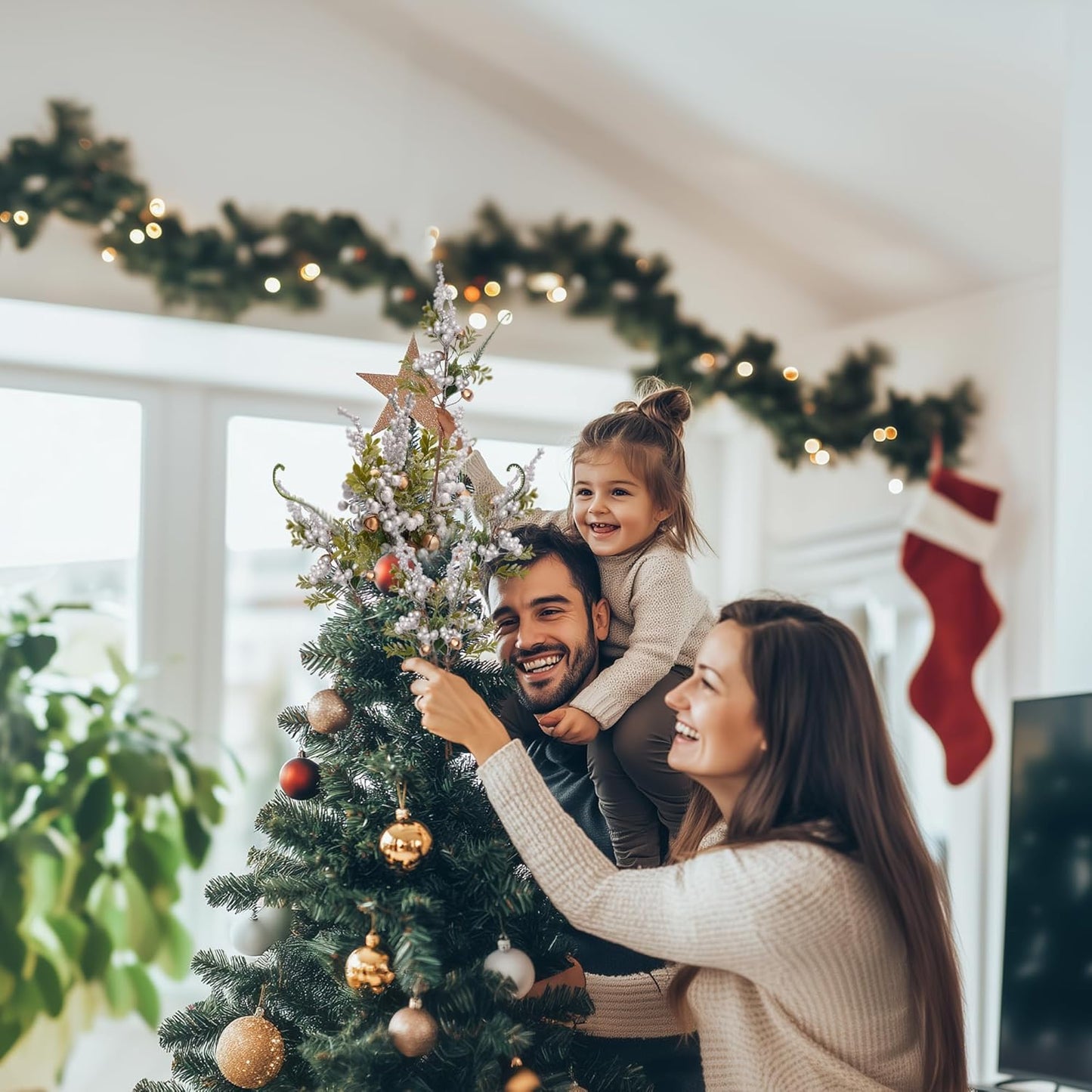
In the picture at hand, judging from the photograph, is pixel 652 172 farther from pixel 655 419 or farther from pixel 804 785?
pixel 804 785

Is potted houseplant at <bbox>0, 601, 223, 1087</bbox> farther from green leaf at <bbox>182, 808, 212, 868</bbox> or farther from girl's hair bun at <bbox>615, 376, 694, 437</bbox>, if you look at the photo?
girl's hair bun at <bbox>615, 376, 694, 437</bbox>

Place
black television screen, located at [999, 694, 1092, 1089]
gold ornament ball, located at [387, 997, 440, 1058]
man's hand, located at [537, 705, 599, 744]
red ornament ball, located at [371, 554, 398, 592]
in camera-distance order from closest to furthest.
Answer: gold ornament ball, located at [387, 997, 440, 1058] → red ornament ball, located at [371, 554, 398, 592] → man's hand, located at [537, 705, 599, 744] → black television screen, located at [999, 694, 1092, 1089]

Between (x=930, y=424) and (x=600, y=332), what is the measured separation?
0.87m

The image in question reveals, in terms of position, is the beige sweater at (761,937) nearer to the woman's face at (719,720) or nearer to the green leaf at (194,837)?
the woman's face at (719,720)

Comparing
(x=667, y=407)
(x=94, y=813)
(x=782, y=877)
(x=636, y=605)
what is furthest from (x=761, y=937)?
(x=94, y=813)

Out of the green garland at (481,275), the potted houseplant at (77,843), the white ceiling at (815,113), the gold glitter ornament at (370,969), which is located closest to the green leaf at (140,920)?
the potted houseplant at (77,843)

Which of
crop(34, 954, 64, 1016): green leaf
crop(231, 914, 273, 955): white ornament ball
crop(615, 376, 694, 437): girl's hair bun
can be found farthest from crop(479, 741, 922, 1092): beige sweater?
crop(34, 954, 64, 1016): green leaf

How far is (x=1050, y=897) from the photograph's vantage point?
6.89 ft

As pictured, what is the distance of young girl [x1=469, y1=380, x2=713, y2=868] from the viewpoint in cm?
152

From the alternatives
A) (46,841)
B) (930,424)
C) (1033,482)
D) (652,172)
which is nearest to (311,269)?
(652,172)

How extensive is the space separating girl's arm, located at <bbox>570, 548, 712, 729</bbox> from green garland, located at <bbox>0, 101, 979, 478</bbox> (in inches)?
64.7

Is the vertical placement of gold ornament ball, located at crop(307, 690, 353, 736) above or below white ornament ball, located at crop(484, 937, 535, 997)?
above

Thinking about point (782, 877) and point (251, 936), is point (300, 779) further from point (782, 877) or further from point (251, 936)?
point (782, 877)

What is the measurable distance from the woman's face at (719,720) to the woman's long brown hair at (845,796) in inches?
0.5
